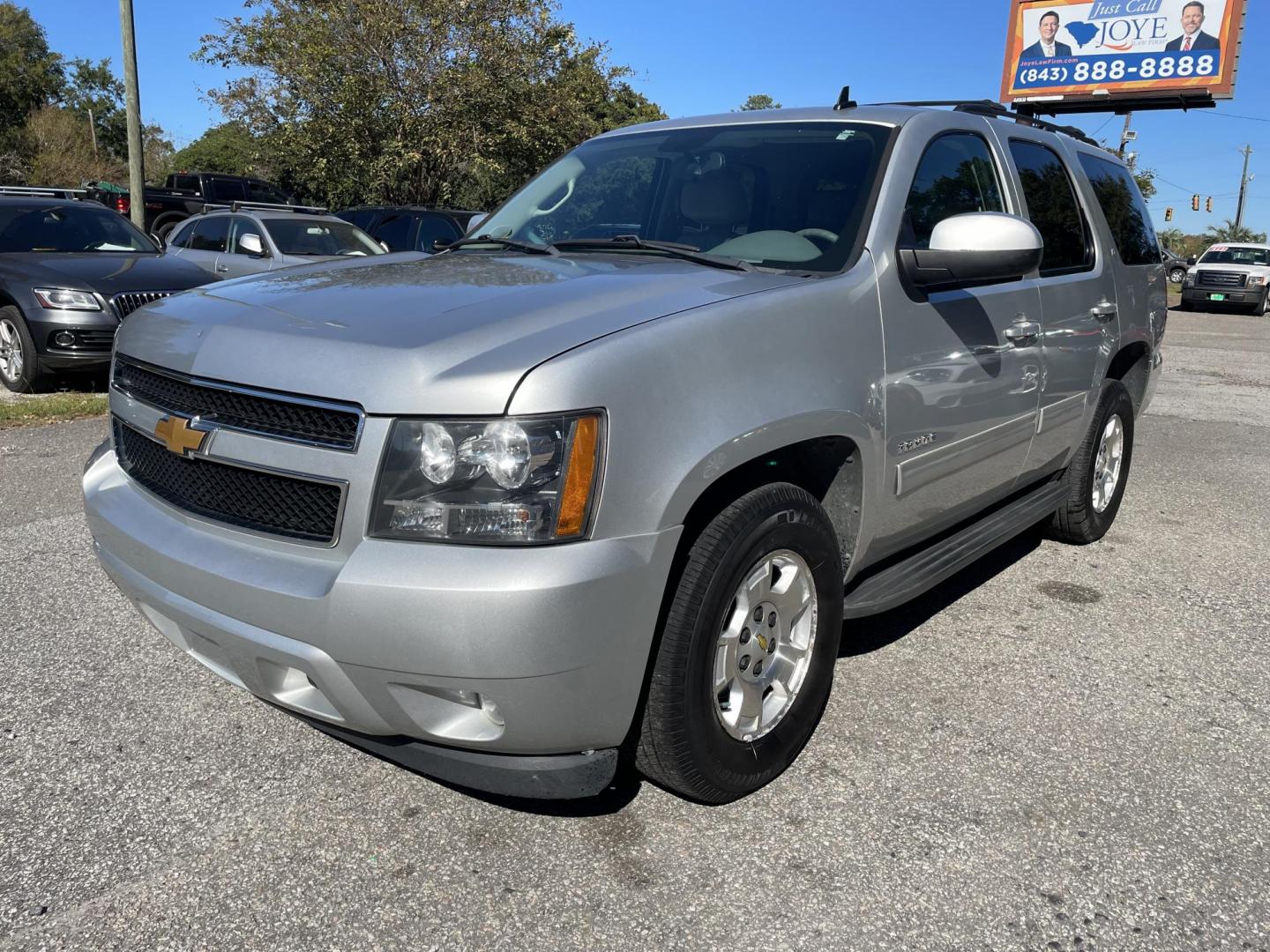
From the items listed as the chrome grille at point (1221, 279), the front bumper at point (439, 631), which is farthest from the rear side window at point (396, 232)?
the chrome grille at point (1221, 279)

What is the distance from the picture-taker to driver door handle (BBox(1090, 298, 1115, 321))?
14.5 feet

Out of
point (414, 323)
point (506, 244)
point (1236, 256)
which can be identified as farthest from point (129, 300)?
point (1236, 256)

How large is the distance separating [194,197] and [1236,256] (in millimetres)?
25170

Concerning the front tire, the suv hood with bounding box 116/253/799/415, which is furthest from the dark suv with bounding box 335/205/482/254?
the front tire

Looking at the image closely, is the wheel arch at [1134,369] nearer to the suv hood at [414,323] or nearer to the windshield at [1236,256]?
the suv hood at [414,323]

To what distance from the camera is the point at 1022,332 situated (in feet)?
12.2

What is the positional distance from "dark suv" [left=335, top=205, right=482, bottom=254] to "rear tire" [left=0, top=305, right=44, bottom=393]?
4914 mm

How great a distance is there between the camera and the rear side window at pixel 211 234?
12.2 metres

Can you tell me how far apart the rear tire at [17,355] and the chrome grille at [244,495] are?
6602 mm

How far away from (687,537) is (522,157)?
1933cm

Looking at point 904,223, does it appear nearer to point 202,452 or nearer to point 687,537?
point 687,537

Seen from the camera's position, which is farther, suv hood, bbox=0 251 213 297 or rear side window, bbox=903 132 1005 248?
suv hood, bbox=0 251 213 297

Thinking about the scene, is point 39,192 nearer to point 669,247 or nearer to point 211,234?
point 211,234

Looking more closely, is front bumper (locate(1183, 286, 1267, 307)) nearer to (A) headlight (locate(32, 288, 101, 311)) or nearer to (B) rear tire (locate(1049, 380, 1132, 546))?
(B) rear tire (locate(1049, 380, 1132, 546))
